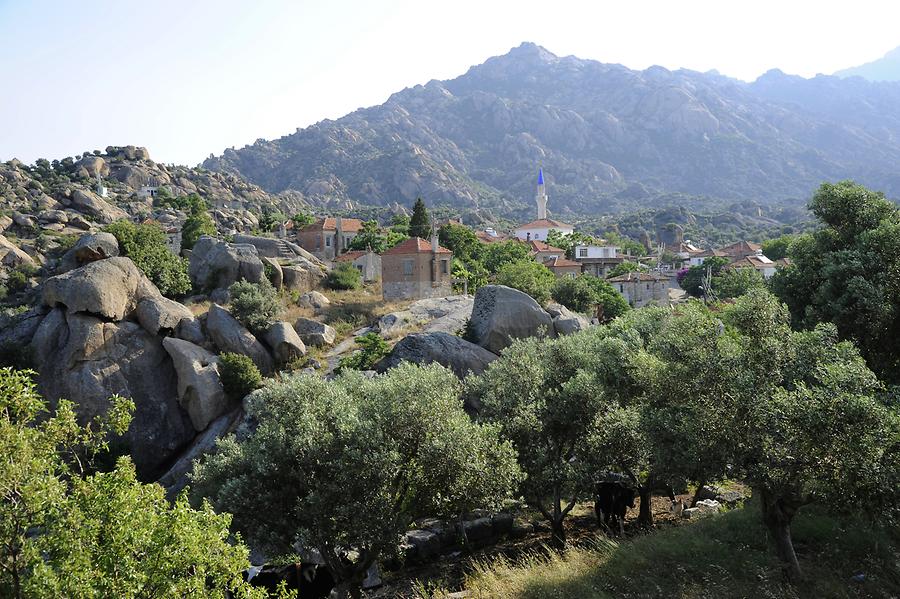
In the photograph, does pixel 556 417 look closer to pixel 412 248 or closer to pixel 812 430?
pixel 812 430

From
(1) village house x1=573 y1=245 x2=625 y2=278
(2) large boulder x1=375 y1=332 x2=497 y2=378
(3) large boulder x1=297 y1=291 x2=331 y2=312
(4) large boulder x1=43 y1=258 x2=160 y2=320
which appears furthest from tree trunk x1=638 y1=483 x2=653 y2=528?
(1) village house x1=573 y1=245 x2=625 y2=278

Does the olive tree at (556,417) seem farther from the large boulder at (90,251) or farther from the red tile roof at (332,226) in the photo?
the red tile roof at (332,226)

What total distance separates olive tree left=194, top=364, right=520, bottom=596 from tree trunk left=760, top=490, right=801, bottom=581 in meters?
6.86

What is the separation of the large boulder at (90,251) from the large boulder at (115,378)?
652 centimetres

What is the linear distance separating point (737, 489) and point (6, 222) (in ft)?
286

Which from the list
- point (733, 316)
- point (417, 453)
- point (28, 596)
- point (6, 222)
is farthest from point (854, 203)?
point (6, 222)

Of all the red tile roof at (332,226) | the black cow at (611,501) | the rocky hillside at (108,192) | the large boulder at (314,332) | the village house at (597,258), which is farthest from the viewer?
the village house at (597,258)

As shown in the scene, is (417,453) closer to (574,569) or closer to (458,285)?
(574,569)

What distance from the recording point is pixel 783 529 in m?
15.1

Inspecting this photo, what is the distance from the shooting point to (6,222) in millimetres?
74812

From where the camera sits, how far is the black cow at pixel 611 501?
23172 millimetres

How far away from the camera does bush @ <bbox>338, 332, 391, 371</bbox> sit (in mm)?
35094

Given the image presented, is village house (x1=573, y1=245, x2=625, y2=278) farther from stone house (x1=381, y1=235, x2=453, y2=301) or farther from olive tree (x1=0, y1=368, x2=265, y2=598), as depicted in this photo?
olive tree (x1=0, y1=368, x2=265, y2=598)

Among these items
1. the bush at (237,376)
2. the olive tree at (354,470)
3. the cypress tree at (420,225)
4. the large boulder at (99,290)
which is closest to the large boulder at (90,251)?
the large boulder at (99,290)
